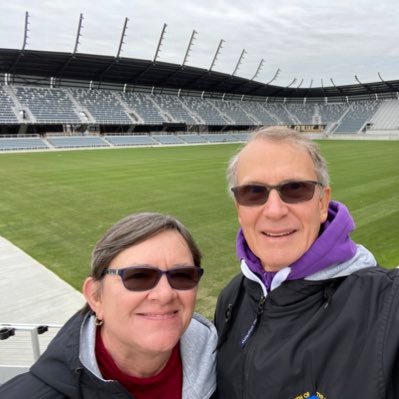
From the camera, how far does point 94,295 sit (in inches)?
78.4

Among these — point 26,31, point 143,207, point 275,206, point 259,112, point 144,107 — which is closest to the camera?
point 275,206

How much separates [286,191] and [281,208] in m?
0.10

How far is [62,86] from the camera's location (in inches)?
2484

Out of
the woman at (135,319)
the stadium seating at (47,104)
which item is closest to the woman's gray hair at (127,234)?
the woman at (135,319)

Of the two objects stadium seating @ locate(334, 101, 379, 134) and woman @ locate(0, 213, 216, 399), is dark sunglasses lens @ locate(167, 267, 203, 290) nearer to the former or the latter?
woman @ locate(0, 213, 216, 399)

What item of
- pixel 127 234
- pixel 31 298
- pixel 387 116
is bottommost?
pixel 31 298

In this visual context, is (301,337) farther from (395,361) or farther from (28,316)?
(28,316)

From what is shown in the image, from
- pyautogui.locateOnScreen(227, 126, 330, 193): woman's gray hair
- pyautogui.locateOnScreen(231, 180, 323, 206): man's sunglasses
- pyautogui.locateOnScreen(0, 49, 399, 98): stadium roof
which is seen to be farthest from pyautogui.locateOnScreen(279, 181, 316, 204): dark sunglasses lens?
pyautogui.locateOnScreen(0, 49, 399, 98): stadium roof

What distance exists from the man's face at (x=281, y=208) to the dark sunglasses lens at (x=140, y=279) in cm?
63

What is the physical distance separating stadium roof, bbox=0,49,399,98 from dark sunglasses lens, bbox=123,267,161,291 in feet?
177

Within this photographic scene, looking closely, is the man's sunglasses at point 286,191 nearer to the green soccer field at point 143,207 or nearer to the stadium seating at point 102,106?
the green soccer field at point 143,207

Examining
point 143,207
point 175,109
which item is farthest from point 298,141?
point 175,109

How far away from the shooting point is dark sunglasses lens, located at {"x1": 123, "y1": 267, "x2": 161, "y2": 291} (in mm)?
1821

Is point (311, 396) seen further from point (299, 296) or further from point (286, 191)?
point (286, 191)
